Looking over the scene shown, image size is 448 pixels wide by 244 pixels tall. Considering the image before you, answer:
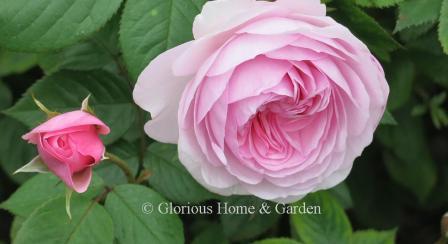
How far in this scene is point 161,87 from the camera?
0.92m

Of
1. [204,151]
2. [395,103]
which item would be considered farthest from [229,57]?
[395,103]

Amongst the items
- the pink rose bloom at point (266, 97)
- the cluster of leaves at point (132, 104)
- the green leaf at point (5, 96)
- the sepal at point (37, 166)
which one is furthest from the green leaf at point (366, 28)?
the green leaf at point (5, 96)

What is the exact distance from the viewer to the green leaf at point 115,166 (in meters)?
1.19

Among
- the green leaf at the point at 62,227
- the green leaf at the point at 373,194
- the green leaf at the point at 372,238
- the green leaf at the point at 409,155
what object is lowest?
the green leaf at the point at 373,194

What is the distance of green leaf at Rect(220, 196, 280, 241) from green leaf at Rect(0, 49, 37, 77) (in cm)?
60

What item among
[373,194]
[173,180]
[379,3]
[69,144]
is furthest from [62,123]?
[373,194]

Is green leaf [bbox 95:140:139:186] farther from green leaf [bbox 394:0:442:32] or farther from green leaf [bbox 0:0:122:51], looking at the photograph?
green leaf [bbox 394:0:442:32]

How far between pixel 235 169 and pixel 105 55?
17.8 inches

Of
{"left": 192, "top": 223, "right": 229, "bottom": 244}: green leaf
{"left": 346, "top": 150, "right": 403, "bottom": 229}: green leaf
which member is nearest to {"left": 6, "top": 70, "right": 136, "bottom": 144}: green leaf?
{"left": 192, "top": 223, "right": 229, "bottom": 244}: green leaf

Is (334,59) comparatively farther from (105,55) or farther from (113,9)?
(105,55)

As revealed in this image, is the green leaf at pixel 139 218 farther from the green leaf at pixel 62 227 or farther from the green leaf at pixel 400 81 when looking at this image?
the green leaf at pixel 400 81

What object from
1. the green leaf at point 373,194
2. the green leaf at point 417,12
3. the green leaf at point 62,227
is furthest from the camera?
the green leaf at point 373,194

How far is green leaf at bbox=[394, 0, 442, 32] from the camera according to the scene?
111 cm

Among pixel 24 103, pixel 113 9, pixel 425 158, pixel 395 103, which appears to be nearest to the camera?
pixel 113 9
